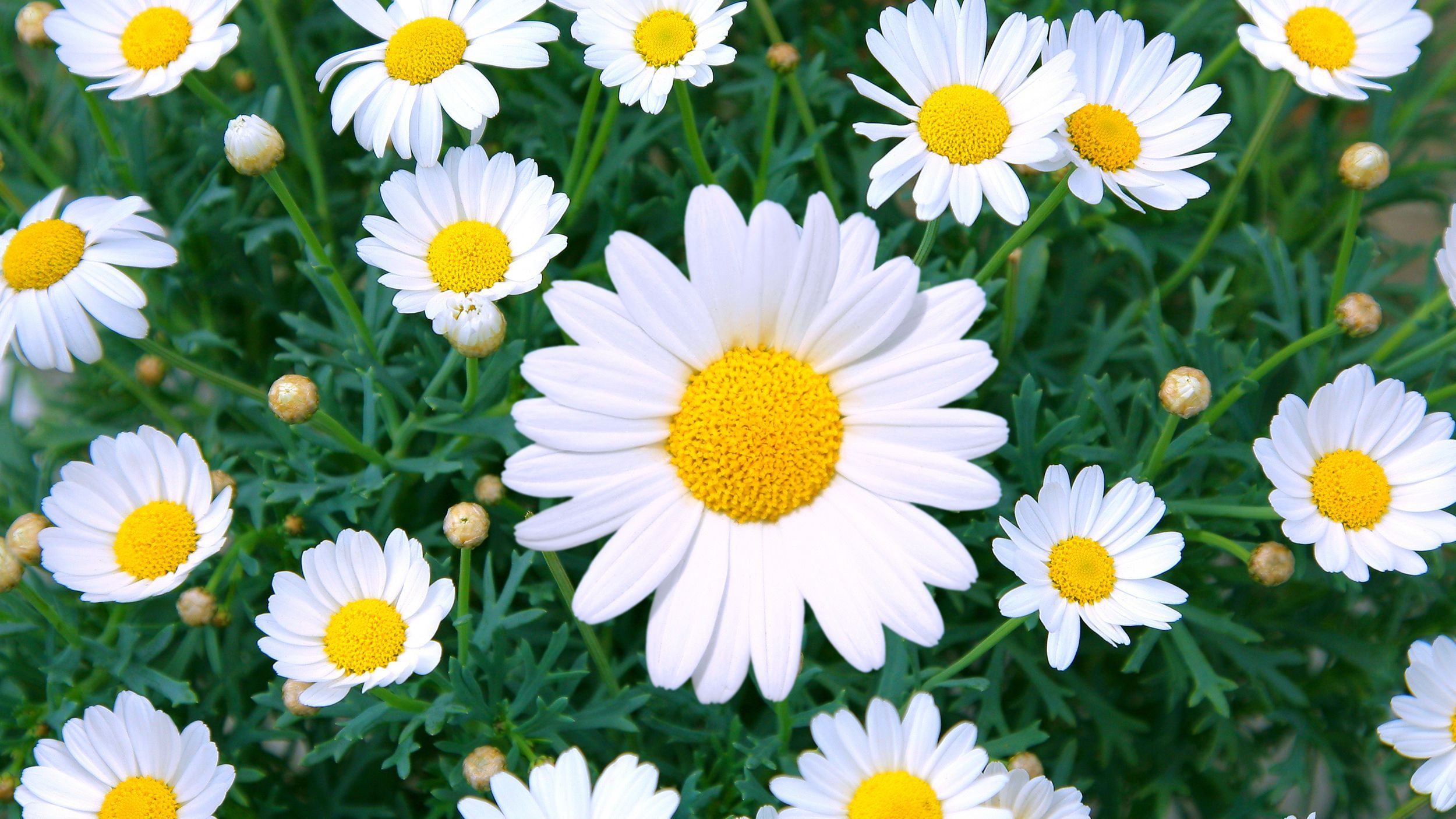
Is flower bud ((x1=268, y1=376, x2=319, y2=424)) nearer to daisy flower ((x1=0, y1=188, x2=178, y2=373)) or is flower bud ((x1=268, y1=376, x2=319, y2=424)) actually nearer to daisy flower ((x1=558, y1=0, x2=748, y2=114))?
daisy flower ((x1=0, y1=188, x2=178, y2=373))

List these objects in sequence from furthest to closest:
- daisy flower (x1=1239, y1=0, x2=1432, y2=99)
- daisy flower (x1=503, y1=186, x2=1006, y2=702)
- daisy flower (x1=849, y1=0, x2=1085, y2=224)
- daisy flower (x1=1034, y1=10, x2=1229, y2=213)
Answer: daisy flower (x1=1239, y1=0, x2=1432, y2=99) < daisy flower (x1=1034, y1=10, x2=1229, y2=213) < daisy flower (x1=849, y1=0, x2=1085, y2=224) < daisy flower (x1=503, y1=186, x2=1006, y2=702)

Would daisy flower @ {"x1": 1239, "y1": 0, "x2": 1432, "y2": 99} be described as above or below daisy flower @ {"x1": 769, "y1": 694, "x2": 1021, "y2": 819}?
above

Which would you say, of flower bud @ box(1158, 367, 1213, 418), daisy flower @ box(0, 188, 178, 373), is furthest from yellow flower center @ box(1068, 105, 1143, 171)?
daisy flower @ box(0, 188, 178, 373)

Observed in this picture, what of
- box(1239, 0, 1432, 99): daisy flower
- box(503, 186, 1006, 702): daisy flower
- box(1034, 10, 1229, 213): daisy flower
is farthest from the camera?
box(1239, 0, 1432, 99): daisy flower

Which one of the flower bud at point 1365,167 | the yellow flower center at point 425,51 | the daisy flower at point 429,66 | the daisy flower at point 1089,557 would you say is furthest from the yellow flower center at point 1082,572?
the yellow flower center at point 425,51

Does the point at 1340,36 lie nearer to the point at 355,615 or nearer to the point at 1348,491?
the point at 1348,491

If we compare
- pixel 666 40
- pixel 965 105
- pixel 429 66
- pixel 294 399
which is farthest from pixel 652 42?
pixel 294 399

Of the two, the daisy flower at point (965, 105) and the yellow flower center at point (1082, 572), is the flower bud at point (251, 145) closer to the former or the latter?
the daisy flower at point (965, 105)
